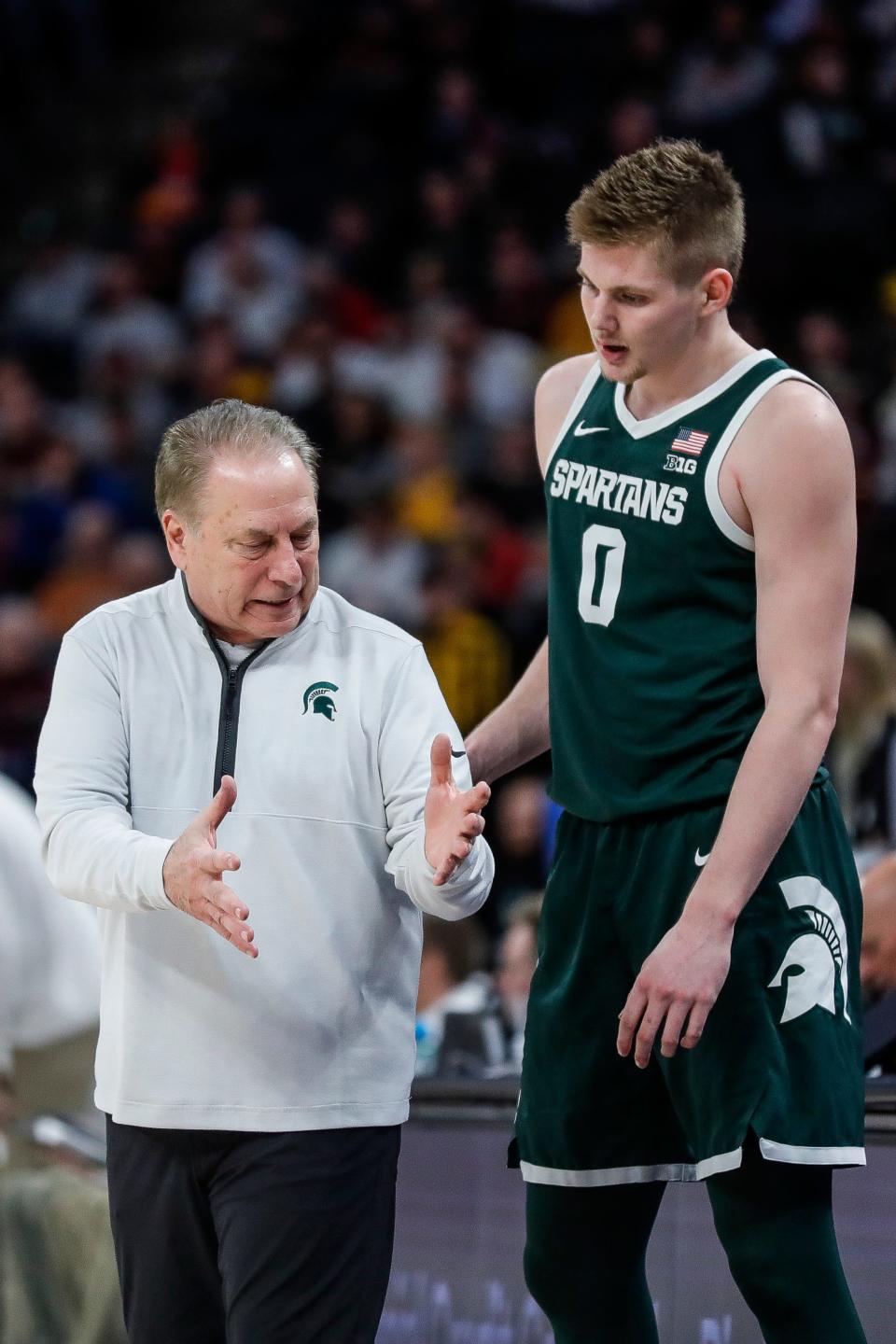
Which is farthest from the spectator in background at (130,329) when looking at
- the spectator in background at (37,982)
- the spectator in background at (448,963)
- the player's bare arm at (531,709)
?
the player's bare arm at (531,709)

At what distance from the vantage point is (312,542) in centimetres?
257

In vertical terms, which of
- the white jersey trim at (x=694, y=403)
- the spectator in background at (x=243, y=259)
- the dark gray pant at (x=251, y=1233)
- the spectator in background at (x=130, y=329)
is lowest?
the dark gray pant at (x=251, y=1233)

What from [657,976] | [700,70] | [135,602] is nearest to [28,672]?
[700,70]

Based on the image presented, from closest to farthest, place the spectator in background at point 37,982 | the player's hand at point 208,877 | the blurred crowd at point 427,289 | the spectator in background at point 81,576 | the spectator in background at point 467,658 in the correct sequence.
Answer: the player's hand at point 208,877
the spectator in background at point 37,982
the spectator in background at point 467,658
the blurred crowd at point 427,289
the spectator in background at point 81,576

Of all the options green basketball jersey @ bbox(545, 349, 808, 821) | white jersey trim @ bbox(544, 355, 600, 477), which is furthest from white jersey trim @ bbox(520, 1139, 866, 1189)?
white jersey trim @ bbox(544, 355, 600, 477)

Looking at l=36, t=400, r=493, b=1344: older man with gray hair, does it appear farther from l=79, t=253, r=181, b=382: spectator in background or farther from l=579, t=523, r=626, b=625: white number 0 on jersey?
l=79, t=253, r=181, b=382: spectator in background

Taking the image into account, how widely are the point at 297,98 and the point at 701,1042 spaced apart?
961 centimetres

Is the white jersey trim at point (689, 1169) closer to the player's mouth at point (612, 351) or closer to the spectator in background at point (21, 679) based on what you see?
the player's mouth at point (612, 351)

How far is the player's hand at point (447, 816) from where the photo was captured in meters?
2.31

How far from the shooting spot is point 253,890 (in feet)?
8.08

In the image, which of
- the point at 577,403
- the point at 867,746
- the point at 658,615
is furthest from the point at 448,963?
the point at 658,615

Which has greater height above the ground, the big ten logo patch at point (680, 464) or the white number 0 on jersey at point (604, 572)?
the big ten logo patch at point (680, 464)

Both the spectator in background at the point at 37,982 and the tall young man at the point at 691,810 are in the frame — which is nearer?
Result: the tall young man at the point at 691,810

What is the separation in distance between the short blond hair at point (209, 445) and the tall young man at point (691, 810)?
0.39 m
